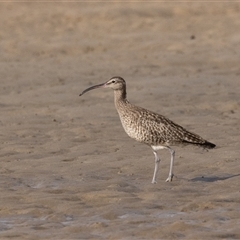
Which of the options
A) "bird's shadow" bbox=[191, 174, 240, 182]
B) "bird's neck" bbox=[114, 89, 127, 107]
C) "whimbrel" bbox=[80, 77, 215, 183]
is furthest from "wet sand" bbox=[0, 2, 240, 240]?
"bird's neck" bbox=[114, 89, 127, 107]

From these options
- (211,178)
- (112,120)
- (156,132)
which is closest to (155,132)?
(156,132)

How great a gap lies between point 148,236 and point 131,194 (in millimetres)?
1887

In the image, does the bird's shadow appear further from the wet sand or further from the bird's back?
the bird's back

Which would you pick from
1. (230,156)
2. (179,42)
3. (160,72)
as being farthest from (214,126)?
(179,42)

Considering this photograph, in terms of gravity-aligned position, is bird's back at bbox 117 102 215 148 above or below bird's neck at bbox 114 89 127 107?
below

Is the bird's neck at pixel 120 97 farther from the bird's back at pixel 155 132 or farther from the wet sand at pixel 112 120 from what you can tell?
the wet sand at pixel 112 120

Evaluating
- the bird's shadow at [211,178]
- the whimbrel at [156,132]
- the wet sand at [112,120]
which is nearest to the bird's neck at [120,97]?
the whimbrel at [156,132]

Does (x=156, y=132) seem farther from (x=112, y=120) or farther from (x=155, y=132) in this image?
(x=112, y=120)

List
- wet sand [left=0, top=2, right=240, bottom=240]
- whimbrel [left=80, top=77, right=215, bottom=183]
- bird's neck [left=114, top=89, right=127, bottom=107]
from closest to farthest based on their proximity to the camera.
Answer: wet sand [left=0, top=2, right=240, bottom=240] → whimbrel [left=80, top=77, right=215, bottom=183] → bird's neck [left=114, top=89, right=127, bottom=107]

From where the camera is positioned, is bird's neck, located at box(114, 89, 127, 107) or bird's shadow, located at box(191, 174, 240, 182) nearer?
bird's shadow, located at box(191, 174, 240, 182)

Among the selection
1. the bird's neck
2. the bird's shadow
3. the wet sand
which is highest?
the bird's neck

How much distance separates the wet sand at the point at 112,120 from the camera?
9.67 meters

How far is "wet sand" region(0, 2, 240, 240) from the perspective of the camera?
31.7 feet

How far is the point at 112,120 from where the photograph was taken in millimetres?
16094
